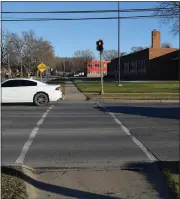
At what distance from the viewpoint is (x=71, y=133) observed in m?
10.1

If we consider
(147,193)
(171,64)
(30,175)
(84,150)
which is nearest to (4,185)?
(30,175)

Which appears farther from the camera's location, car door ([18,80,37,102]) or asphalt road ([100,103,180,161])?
car door ([18,80,37,102])

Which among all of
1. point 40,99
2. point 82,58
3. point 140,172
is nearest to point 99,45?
point 40,99

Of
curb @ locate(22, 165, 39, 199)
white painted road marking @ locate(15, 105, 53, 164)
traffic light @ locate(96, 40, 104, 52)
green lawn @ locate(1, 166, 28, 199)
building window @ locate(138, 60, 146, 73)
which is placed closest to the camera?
green lawn @ locate(1, 166, 28, 199)

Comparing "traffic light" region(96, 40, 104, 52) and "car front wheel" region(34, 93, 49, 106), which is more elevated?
"traffic light" region(96, 40, 104, 52)

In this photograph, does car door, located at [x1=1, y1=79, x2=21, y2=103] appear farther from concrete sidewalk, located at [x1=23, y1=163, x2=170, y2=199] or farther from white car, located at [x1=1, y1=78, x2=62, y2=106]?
concrete sidewalk, located at [x1=23, y1=163, x2=170, y2=199]

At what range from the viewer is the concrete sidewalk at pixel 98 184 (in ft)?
16.5

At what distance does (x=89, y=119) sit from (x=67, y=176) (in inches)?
285

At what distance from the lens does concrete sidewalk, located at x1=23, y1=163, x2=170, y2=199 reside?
502 centimetres

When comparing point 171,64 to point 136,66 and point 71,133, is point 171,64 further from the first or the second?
point 71,133

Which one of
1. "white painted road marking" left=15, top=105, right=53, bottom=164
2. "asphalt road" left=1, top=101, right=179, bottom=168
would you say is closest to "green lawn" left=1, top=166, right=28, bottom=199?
"asphalt road" left=1, top=101, right=179, bottom=168

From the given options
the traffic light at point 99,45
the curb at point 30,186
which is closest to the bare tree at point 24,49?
the traffic light at point 99,45

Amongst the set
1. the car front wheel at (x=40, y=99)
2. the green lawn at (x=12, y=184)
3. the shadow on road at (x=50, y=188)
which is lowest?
the shadow on road at (x=50, y=188)

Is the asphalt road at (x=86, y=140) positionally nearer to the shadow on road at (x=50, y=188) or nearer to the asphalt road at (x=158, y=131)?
the asphalt road at (x=158, y=131)
